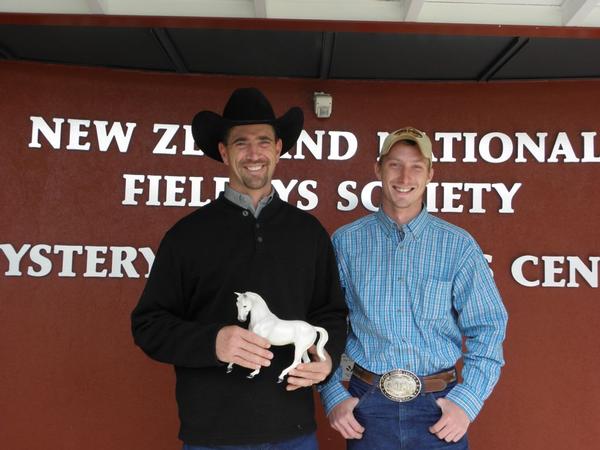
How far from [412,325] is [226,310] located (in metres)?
0.75

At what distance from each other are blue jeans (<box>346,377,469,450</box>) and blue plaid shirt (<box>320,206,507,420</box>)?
0.32 ft

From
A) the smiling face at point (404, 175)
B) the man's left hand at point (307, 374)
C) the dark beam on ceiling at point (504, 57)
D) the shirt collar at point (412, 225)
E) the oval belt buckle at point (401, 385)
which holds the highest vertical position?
the dark beam on ceiling at point (504, 57)

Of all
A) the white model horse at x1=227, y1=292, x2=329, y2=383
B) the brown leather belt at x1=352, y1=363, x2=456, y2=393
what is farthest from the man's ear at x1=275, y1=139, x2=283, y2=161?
the brown leather belt at x1=352, y1=363, x2=456, y2=393

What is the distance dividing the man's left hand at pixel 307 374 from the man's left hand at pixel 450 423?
52 centimetres

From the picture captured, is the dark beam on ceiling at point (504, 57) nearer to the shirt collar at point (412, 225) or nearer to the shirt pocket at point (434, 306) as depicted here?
the shirt collar at point (412, 225)

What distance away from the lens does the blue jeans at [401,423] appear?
239cm

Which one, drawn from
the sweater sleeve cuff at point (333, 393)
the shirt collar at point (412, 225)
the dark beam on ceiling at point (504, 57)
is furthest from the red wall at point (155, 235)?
the sweater sleeve cuff at point (333, 393)

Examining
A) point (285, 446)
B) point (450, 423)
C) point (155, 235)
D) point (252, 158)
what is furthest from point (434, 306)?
point (155, 235)

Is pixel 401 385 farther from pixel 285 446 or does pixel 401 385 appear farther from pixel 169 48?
pixel 169 48

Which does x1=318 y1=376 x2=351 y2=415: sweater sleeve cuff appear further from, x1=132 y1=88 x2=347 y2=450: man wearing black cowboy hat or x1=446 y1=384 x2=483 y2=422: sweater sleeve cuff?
x1=446 y1=384 x2=483 y2=422: sweater sleeve cuff

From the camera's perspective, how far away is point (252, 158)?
2.33 meters

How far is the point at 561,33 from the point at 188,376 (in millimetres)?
2756

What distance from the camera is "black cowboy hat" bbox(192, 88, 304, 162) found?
7.75 ft

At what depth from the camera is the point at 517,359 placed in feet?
14.6
